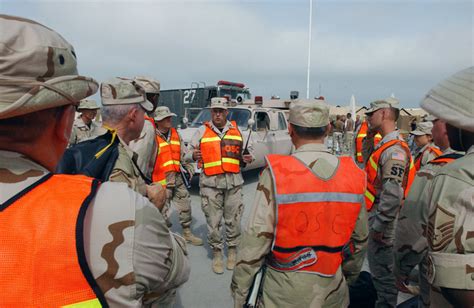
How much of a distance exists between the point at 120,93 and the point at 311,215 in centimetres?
150

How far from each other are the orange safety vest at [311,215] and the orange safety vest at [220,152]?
7.35 ft

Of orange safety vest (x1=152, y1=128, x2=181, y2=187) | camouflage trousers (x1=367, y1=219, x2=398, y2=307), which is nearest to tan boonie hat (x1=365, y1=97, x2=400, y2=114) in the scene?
camouflage trousers (x1=367, y1=219, x2=398, y2=307)

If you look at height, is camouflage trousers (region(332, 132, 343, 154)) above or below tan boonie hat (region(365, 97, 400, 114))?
below

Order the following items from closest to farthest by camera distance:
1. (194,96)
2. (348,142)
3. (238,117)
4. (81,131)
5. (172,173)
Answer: (172,173), (81,131), (238,117), (194,96), (348,142)

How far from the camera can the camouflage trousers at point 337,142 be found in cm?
1316

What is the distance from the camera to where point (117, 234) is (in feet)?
2.57

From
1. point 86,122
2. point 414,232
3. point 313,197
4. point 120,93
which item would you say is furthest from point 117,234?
point 86,122

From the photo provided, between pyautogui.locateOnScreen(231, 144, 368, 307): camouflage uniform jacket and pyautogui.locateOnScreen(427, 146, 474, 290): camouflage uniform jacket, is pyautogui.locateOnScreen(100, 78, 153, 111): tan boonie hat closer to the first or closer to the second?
pyautogui.locateOnScreen(231, 144, 368, 307): camouflage uniform jacket

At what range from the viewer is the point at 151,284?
899 mm

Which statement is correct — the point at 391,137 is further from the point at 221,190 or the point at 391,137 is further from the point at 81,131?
the point at 81,131

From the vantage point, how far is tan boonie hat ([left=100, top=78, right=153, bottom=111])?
203 centimetres

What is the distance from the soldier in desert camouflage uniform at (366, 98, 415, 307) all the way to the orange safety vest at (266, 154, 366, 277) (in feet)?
3.25

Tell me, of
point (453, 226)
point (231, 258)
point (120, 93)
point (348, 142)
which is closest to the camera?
point (453, 226)

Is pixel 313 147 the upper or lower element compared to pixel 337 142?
upper
